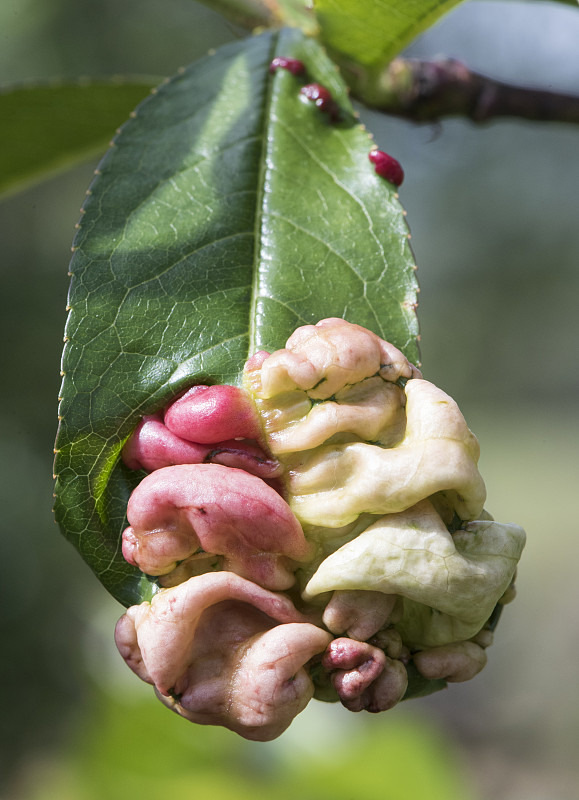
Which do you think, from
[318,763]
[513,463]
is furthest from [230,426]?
[513,463]

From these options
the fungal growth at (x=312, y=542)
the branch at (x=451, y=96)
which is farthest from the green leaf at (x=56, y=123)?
the fungal growth at (x=312, y=542)

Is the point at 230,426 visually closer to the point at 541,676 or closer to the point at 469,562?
the point at 469,562

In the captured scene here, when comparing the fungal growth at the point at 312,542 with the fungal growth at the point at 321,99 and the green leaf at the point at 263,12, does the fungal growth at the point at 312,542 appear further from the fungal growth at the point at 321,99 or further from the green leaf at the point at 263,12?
the green leaf at the point at 263,12

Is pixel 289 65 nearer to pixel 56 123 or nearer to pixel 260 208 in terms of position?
pixel 260 208

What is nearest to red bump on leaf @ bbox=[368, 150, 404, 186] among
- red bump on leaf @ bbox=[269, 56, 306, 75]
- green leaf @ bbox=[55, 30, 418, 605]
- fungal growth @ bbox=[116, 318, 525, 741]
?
green leaf @ bbox=[55, 30, 418, 605]

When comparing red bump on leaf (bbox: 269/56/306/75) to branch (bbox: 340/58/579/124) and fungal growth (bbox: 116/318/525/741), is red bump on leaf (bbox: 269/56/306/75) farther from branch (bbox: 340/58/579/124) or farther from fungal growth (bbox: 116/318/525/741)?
fungal growth (bbox: 116/318/525/741)

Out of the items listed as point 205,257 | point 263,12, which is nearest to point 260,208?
point 205,257
